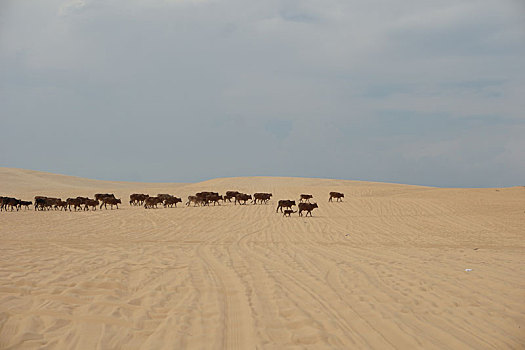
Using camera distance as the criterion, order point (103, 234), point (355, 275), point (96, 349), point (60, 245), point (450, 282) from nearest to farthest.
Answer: point (96, 349) < point (450, 282) < point (355, 275) < point (60, 245) < point (103, 234)

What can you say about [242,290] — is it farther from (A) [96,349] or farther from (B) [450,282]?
(B) [450,282]

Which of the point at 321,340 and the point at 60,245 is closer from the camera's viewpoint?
the point at 321,340

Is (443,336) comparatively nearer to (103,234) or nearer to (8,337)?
(8,337)

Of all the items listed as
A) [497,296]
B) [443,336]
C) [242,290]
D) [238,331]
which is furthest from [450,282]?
[238,331]

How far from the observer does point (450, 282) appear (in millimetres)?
7742

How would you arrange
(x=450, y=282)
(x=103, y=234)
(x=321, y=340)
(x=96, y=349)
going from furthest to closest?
(x=103, y=234), (x=450, y=282), (x=321, y=340), (x=96, y=349)

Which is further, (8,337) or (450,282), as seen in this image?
(450,282)

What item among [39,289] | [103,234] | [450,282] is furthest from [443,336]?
[103,234]

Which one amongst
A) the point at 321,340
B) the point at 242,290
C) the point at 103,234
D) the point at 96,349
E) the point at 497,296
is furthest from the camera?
the point at 103,234

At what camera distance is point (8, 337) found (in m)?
4.71

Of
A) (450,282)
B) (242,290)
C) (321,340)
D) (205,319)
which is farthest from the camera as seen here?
(450,282)

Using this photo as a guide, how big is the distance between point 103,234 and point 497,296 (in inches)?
609

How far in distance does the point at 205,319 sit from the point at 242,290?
1.66 meters

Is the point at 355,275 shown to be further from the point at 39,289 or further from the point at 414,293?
the point at 39,289
